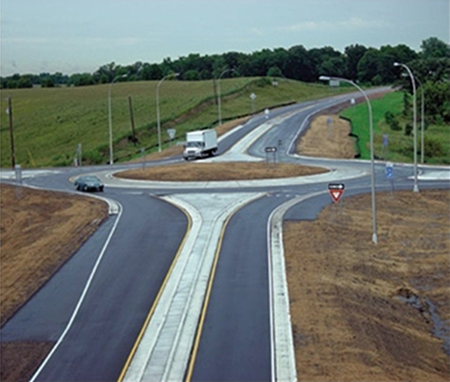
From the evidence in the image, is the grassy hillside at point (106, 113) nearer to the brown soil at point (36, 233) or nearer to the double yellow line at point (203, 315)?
the brown soil at point (36, 233)

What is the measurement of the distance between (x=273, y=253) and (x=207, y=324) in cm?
1025

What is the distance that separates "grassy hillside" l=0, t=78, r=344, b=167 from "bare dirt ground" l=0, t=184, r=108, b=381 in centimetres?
4177

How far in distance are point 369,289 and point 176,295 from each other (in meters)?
8.86

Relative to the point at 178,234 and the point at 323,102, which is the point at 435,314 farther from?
the point at 323,102

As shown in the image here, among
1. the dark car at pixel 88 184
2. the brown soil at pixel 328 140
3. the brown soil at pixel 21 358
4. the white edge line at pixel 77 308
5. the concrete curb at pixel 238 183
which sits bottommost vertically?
the brown soil at pixel 21 358

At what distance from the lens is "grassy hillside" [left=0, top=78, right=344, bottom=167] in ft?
359

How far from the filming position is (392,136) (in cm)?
9644

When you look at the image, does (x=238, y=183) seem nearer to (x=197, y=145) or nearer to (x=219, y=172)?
(x=219, y=172)

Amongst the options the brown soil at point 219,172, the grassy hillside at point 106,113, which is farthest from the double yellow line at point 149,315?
the grassy hillside at point 106,113

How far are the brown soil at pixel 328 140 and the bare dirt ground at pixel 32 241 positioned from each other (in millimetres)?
32592

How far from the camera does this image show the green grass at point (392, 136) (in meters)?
83.6

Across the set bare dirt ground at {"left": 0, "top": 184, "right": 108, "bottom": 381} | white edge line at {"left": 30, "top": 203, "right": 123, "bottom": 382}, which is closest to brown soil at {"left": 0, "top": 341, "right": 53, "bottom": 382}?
bare dirt ground at {"left": 0, "top": 184, "right": 108, "bottom": 381}

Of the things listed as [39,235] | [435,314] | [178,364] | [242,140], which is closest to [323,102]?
[242,140]

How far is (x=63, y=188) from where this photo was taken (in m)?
63.1
